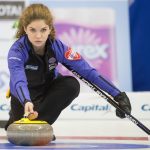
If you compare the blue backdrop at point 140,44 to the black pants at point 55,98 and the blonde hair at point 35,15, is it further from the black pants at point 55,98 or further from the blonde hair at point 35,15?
the blonde hair at point 35,15

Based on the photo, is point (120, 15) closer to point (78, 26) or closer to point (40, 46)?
point (78, 26)

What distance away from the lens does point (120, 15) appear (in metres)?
4.61

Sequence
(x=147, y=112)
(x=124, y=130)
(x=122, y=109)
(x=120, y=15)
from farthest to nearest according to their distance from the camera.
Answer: (x=120, y=15), (x=147, y=112), (x=124, y=130), (x=122, y=109)

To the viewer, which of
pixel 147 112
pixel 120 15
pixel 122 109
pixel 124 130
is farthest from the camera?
pixel 120 15

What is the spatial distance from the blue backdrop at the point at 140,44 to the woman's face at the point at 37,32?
8.15 ft

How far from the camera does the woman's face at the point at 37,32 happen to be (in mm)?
2408

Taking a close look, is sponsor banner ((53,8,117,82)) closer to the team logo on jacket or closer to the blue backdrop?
the blue backdrop

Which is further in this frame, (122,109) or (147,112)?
(147,112)

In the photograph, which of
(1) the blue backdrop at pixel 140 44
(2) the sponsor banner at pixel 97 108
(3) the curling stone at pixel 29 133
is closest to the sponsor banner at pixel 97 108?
(2) the sponsor banner at pixel 97 108

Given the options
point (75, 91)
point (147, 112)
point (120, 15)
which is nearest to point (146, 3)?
point (120, 15)

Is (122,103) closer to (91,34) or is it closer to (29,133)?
(29,133)

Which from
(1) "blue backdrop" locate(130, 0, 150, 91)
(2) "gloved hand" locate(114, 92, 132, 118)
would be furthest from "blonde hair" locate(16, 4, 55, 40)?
(1) "blue backdrop" locate(130, 0, 150, 91)

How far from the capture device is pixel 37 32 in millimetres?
2412

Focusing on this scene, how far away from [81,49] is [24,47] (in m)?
2.14
